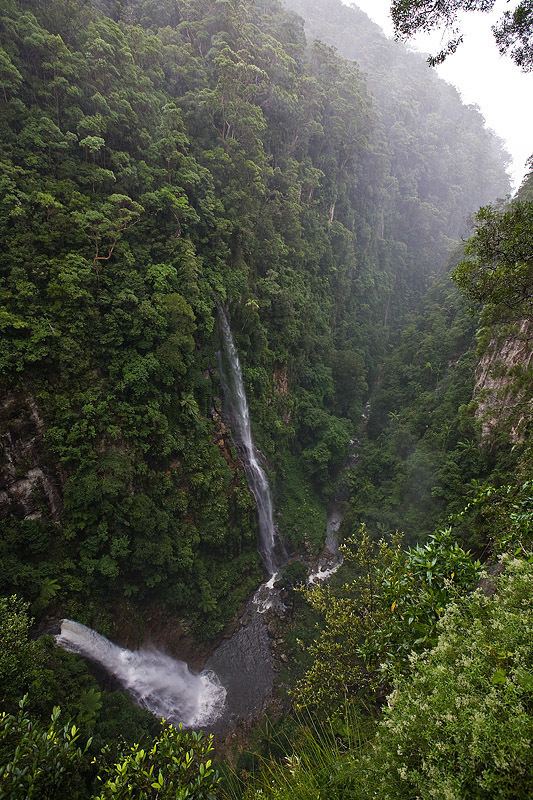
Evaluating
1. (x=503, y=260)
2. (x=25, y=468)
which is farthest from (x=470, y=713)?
(x=25, y=468)

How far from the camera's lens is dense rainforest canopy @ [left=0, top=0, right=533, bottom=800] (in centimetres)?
385

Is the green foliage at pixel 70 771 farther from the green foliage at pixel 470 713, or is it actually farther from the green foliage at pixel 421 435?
the green foliage at pixel 421 435

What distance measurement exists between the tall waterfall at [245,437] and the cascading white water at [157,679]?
4.81m

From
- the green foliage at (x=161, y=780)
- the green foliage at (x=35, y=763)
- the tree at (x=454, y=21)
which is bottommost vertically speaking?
the green foliage at (x=35, y=763)

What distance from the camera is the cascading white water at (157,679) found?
35.2 feet

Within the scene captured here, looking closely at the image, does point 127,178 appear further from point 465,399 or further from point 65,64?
point 465,399

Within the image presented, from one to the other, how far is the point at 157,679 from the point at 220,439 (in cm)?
793

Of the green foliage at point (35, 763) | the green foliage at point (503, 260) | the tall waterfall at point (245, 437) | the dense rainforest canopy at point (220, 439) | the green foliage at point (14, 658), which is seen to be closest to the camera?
the green foliage at point (35, 763)

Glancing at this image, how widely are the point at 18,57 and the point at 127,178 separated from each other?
4355 mm

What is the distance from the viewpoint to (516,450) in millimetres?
11875

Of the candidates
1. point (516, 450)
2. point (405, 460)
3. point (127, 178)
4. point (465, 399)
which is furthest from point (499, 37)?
point (405, 460)

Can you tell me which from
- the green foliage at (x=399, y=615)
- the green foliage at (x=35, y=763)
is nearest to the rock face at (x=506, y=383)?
the green foliage at (x=399, y=615)

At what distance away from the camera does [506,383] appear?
13.9 m

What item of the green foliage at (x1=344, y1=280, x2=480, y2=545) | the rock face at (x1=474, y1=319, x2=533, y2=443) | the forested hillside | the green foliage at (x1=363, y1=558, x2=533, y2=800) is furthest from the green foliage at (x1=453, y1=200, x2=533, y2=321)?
the forested hillside
